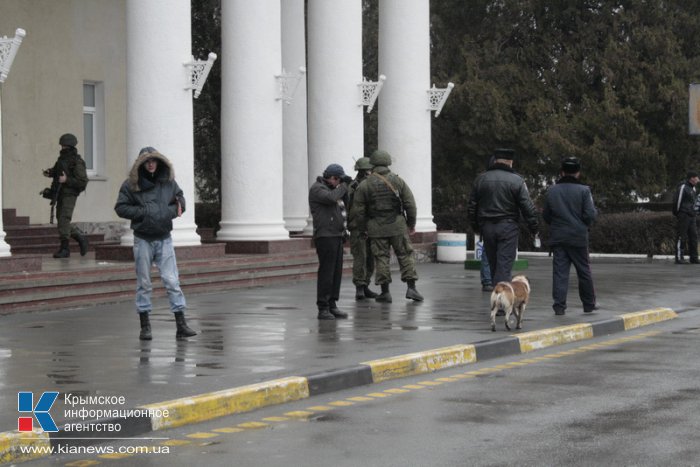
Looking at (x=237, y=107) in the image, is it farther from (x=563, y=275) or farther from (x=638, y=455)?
Result: (x=638, y=455)

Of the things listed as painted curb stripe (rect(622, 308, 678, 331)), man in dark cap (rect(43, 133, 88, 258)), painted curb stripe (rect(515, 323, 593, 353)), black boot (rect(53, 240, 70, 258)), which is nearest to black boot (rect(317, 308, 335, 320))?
painted curb stripe (rect(515, 323, 593, 353))

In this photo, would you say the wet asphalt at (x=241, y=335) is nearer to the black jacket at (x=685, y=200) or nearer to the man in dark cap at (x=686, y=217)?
the man in dark cap at (x=686, y=217)

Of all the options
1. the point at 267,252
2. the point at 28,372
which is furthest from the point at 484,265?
the point at 28,372

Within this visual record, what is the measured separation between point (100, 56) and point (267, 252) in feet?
24.4

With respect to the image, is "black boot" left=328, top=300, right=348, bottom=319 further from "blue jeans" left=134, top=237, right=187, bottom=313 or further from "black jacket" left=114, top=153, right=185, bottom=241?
"black jacket" left=114, top=153, right=185, bottom=241

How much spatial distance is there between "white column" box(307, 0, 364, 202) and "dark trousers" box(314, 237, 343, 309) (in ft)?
29.5

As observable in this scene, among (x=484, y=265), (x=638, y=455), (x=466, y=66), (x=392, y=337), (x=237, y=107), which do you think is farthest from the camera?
(x=466, y=66)

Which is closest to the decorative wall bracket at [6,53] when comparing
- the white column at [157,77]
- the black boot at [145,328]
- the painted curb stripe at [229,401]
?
the white column at [157,77]

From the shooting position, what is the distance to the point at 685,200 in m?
27.2

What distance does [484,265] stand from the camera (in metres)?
19.4

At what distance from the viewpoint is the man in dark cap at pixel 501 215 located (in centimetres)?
1472

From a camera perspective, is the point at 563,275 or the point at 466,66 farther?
the point at 466,66

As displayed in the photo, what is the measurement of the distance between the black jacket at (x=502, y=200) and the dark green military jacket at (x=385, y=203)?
1680 millimetres

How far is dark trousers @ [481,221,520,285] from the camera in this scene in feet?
48.1
